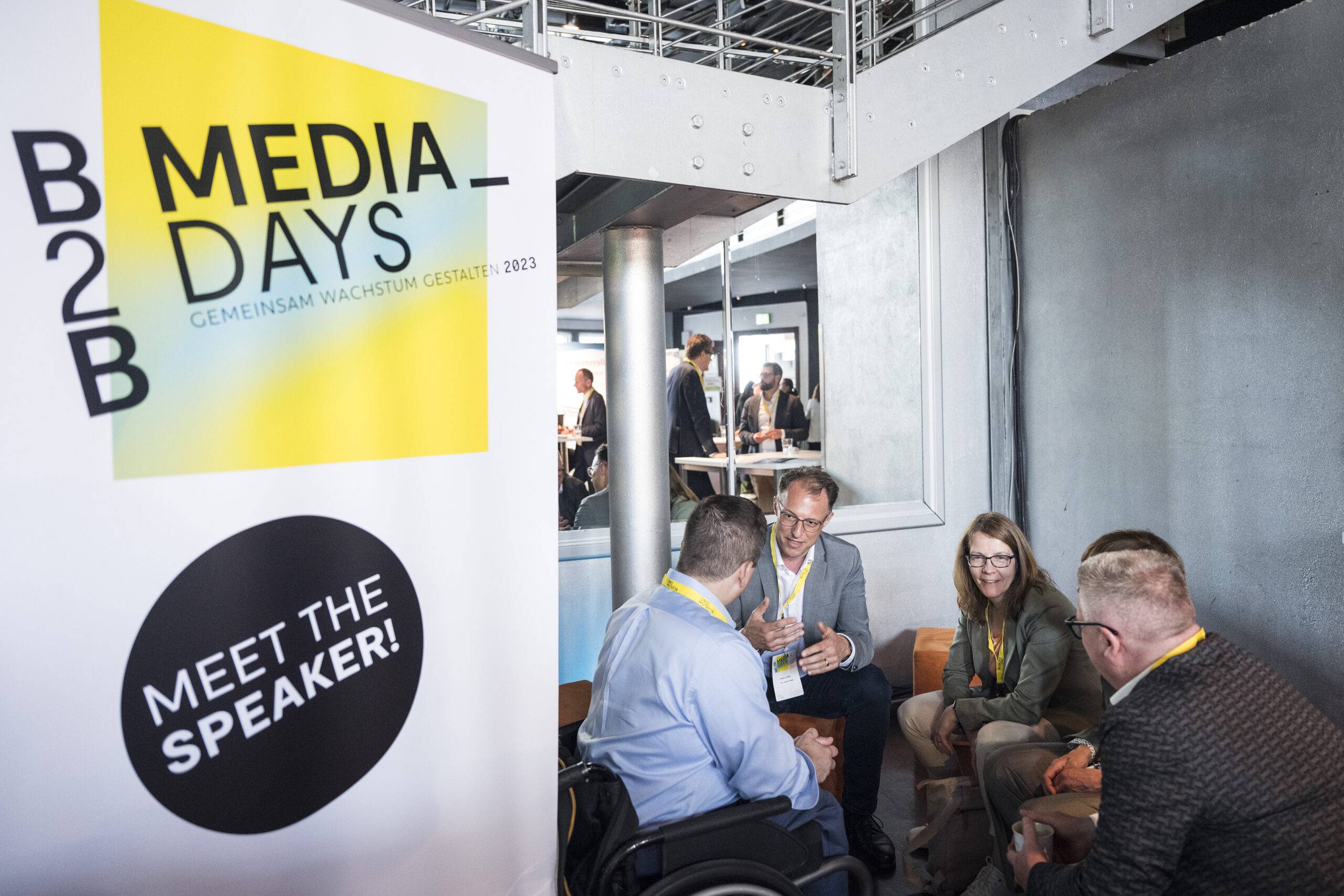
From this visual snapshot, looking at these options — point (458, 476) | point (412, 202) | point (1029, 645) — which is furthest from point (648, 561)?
point (412, 202)

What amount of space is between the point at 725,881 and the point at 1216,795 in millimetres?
899

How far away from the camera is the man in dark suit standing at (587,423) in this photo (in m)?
5.39

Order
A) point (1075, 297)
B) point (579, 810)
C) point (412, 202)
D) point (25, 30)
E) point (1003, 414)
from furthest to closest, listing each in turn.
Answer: point (1003, 414) → point (1075, 297) → point (579, 810) → point (412, 202) → point (25, 30)

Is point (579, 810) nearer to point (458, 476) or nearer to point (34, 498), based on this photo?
point (458, 476)

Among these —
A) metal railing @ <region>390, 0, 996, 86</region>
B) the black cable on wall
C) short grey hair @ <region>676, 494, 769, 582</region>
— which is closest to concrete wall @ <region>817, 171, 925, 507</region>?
the black cable on wall

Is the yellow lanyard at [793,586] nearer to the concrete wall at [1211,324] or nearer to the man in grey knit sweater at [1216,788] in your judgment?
the man in grey knit sweater at [1216,788]

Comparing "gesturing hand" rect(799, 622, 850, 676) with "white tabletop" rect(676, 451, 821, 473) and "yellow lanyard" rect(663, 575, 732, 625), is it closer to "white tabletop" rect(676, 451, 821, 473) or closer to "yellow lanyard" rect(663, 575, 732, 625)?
"yellow lanyard" rect(663, 575, 732, 625)

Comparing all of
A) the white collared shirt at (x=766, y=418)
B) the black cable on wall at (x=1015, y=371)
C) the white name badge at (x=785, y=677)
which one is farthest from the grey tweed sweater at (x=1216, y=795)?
the white collared shirt at (x=766, y=418)

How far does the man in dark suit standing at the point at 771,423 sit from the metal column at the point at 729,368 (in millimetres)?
220

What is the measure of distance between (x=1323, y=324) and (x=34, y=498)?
3.76 metres

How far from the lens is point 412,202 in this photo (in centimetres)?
170

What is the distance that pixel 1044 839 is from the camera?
186 centimetres

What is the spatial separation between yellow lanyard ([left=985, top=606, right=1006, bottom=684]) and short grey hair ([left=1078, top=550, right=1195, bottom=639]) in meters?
1.34

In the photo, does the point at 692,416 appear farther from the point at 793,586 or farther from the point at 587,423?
the point at 793,586
